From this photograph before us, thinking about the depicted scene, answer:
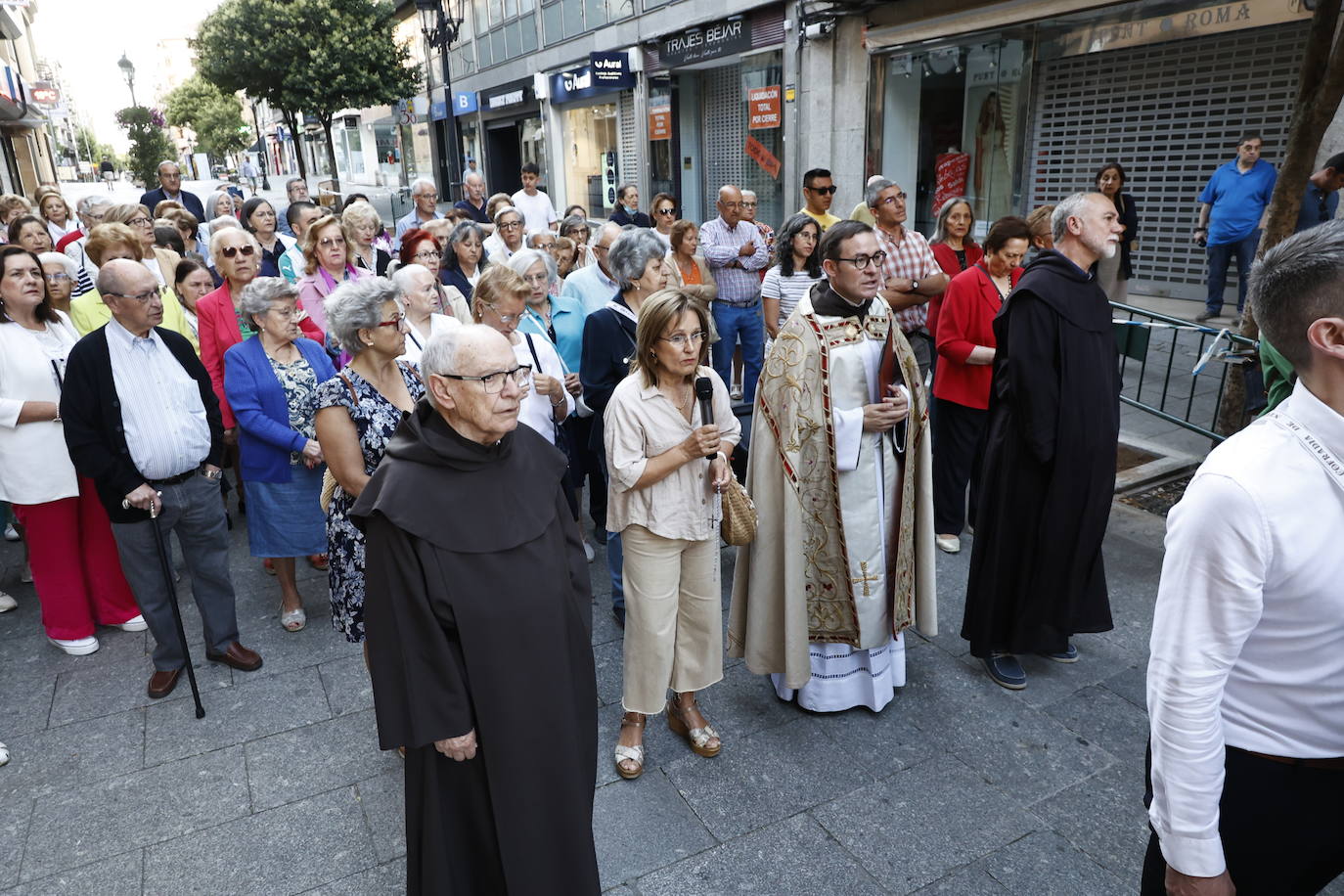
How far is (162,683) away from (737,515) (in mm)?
2887

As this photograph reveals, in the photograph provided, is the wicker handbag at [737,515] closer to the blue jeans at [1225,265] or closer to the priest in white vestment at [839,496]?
the priest in white vestment at [839,496]

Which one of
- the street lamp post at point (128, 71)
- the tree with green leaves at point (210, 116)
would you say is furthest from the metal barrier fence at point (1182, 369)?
the tree with green leaves at point (210, 116)

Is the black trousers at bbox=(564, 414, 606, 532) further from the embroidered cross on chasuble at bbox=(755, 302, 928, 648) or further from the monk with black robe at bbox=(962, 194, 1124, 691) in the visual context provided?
the monk with black robe at bbox=(962, 194, 1124, 691)

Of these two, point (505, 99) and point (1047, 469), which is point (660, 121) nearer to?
point (505, 99)

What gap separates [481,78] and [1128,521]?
27571 millimetres

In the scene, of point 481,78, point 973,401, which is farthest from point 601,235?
point 481,78

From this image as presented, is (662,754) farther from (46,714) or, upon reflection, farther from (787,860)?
(46,714)

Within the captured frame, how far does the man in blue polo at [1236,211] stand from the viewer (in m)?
8.75

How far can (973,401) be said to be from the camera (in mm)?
5141

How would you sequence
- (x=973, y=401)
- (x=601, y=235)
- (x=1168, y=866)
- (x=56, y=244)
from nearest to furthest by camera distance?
1. (x=1168, y=866)
2. (x=973, y=401)
3. (x=601, y=235)
4. (x=56, y=244)

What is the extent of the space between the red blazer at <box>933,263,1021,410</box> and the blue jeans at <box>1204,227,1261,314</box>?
5504 mm

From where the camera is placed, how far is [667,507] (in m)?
3.28

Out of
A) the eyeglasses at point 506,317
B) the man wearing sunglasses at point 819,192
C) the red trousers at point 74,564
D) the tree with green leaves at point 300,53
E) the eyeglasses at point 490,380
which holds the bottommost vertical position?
the red trousers at point 74,564

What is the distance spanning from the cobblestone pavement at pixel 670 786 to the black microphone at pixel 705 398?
4.42ft
